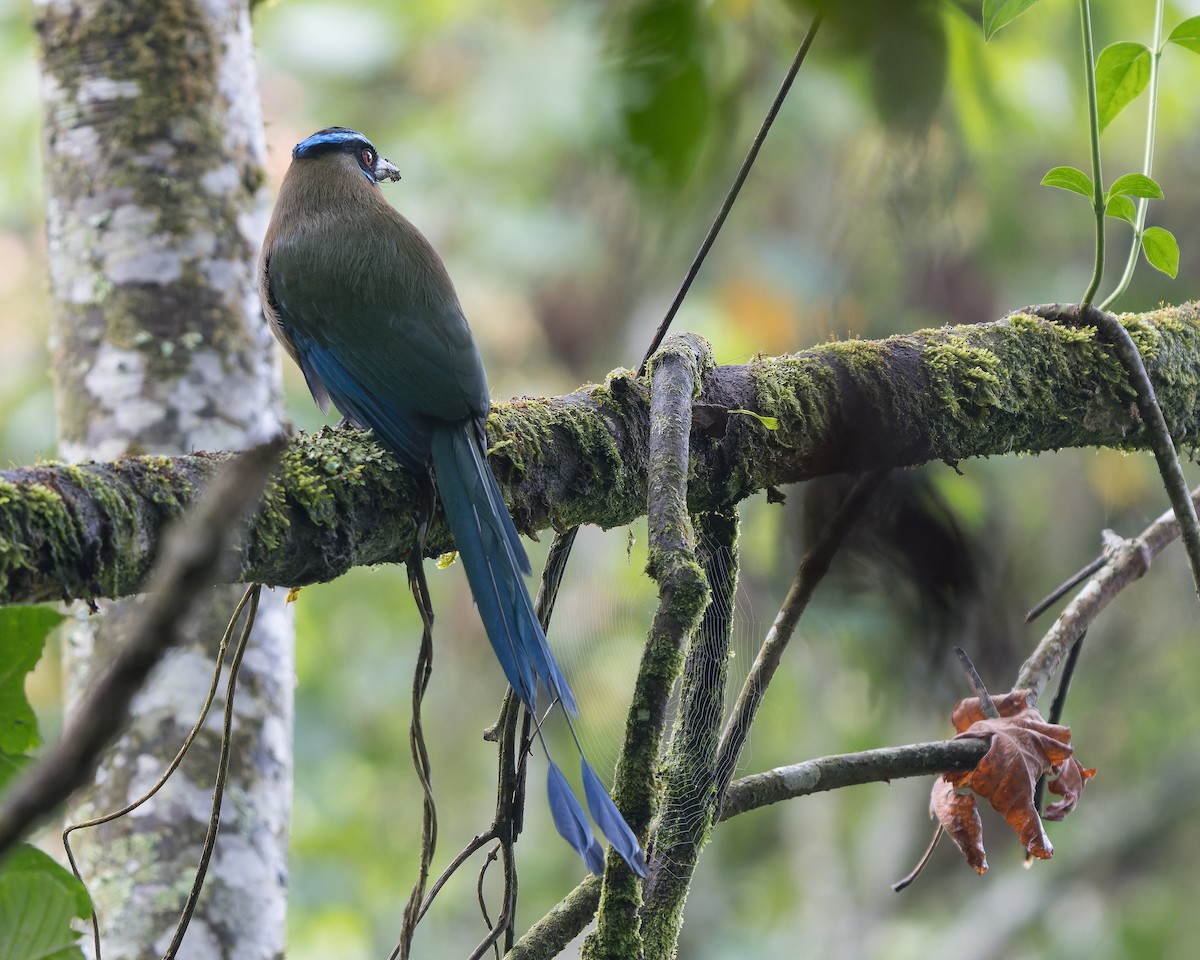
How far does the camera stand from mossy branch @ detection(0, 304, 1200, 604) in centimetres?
114

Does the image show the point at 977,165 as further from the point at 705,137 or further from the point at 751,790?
the point at 751,790

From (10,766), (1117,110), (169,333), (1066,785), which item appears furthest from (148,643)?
(169,333)

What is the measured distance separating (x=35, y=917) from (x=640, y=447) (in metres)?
0.99

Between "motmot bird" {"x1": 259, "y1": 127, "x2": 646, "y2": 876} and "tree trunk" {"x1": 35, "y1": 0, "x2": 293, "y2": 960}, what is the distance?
0.17 meters

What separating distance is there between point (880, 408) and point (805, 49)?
104cm

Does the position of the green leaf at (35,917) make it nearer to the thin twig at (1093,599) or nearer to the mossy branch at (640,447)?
the mossy branch at (640,447)

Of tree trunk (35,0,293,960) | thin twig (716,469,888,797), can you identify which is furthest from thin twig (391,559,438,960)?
tree trunk (35,0,293,960)

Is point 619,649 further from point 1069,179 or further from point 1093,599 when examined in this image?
point 1069,179

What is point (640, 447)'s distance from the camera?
5.03 ft

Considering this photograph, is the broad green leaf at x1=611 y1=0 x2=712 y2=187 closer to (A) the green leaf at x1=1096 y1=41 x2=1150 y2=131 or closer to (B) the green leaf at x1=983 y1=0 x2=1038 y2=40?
(B) the green leaf at x1=983 y1=0 x2=1038 y2=40

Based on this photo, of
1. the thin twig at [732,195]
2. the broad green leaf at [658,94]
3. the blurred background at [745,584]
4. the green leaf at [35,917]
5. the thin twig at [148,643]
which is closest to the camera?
the thin twig at [148,643]

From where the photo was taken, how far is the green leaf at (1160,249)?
1599 millimetres

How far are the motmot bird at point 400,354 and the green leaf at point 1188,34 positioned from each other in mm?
994

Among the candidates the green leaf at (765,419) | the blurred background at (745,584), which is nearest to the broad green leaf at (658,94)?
the green leaf at (765,419)
